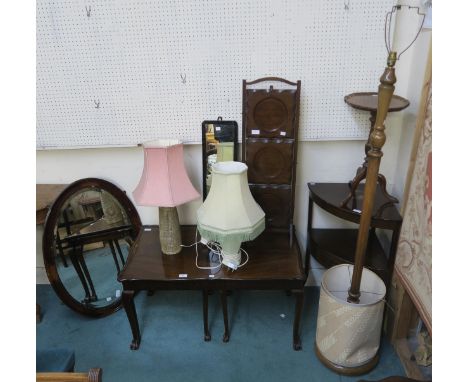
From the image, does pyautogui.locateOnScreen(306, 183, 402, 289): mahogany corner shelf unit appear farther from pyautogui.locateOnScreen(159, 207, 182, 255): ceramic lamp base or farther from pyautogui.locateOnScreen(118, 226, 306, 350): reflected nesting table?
pyautogui.locateOnScreen(159, 207, 182, 255): ceramic lamp base

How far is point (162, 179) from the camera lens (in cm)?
164

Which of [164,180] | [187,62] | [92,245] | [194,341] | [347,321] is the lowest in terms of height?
[194,341]

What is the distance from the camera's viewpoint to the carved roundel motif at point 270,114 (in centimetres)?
175

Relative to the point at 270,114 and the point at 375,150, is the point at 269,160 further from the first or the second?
the point at 375,150

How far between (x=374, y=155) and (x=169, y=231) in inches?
41.1

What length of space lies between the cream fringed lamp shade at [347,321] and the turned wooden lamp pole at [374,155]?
0.08 metres

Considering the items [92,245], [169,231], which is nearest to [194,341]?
→ [169,231]

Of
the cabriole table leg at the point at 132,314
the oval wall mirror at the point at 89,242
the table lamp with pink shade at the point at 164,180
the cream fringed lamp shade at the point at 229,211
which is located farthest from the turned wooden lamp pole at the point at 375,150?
the oval wall mirror at the point at 89,242

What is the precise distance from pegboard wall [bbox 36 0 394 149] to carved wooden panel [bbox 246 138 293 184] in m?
0.16

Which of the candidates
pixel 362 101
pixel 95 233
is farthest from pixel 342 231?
pixel 95 233

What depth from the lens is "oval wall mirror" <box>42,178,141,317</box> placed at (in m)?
1.97

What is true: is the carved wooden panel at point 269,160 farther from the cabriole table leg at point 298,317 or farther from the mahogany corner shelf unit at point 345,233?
the cabriole table leg at point 298,317

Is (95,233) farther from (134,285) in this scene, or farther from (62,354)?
(62,354)

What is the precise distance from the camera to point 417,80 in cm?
168
